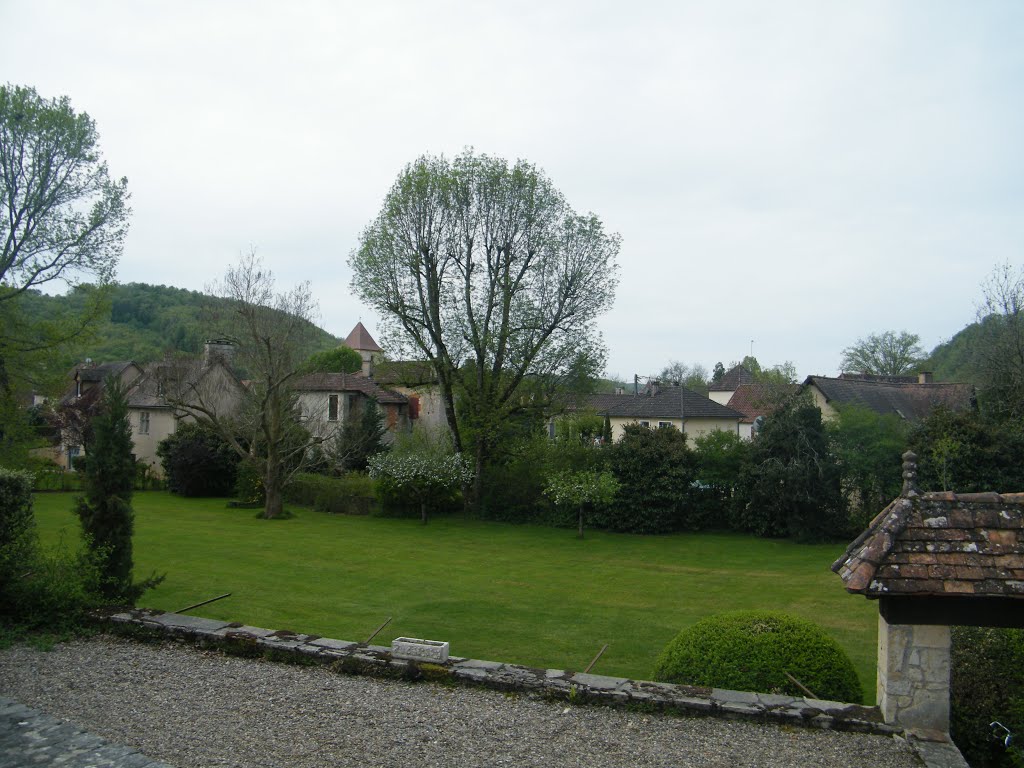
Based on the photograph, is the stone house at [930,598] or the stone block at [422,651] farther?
the stone block at [422,651]

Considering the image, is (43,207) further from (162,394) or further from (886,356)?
(886,356)

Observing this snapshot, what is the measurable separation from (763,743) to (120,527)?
1054 centimetres

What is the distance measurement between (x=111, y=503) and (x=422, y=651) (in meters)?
6.69

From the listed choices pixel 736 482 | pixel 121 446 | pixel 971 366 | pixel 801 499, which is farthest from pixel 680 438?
pixel 121 446

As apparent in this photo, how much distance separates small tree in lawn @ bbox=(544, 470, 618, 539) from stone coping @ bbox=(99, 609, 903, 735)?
17.0 meters

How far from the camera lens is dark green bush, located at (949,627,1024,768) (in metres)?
7.54

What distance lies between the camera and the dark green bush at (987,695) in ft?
24.7

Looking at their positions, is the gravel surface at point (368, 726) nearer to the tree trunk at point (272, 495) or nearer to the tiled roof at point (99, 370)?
the tree trunk at point (272, 495)

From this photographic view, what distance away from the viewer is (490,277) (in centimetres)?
2980

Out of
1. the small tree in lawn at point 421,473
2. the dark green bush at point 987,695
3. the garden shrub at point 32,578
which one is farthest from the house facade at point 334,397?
the dark green bush at point 987,695

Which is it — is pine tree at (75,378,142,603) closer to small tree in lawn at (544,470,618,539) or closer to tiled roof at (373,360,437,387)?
small tree in lawn at (544,470,618,539)

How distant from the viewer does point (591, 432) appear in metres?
51.7

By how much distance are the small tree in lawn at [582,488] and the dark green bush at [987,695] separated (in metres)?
17.5

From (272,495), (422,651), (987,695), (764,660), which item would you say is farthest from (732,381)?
(422,651)
